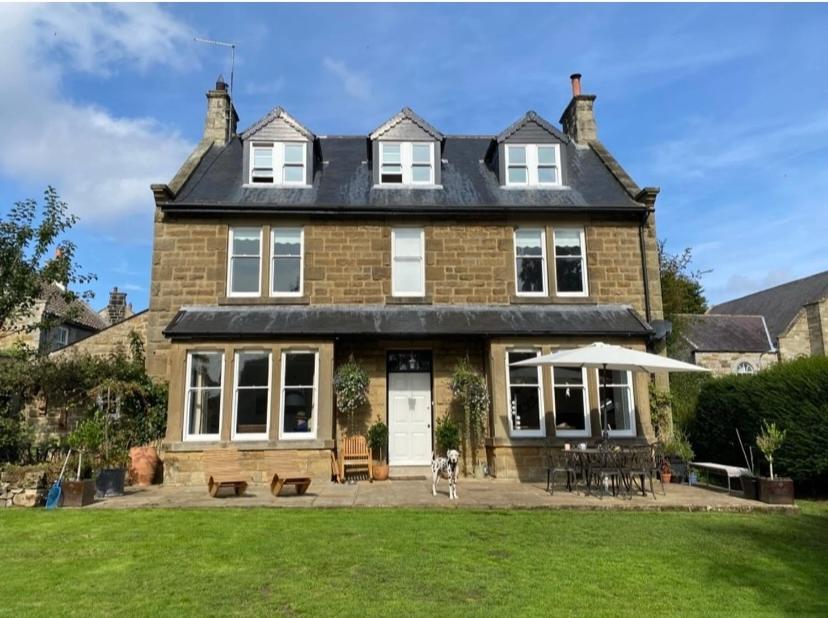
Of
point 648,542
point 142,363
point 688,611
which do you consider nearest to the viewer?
point 688,611

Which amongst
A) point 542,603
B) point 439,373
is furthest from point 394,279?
point 542,603

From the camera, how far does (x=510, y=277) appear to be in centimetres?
1449

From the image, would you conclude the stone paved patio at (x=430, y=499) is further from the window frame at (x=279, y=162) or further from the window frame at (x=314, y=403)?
the window frame at (x=279, y=162)

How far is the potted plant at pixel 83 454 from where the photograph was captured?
31.5ft

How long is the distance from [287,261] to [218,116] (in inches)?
239

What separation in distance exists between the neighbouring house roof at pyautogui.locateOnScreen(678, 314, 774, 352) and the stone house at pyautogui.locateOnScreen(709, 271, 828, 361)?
3.57ft

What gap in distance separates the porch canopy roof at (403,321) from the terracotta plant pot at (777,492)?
13.4ft

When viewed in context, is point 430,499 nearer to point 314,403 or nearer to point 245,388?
point 314,403

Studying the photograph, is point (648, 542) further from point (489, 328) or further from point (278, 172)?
point (278, 172)

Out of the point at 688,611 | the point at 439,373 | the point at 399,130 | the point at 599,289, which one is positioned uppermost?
the point at 399,130

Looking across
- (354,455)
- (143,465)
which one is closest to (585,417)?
(354,455)

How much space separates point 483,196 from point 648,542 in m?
9.99

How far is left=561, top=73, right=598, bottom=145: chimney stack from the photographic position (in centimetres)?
1758

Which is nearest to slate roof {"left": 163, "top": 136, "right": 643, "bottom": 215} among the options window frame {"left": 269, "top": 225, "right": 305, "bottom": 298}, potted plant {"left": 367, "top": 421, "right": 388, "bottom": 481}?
window frame {"left": 269, "top": 225, "right": 305, "bottom": 298}
